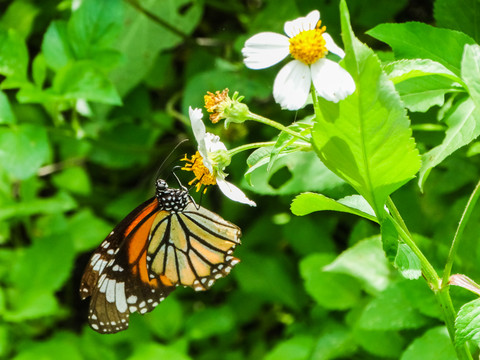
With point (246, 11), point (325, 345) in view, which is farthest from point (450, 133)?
point (246, 11)

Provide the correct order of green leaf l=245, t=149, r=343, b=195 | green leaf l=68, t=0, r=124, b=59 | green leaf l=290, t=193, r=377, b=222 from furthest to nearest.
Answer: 1. green leaf l=68, t=0, r=124, b=59
2. green leaf l=245, t=149, r=343, b=195
3. green leaf l=290, t=193, r=377, b=222

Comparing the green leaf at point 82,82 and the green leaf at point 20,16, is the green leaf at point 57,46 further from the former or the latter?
the green leaf at point 20,16

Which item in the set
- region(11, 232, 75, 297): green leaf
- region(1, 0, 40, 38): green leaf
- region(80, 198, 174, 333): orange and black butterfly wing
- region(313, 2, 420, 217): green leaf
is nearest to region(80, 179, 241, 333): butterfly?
region(80, 198, 174, 333): orange and black butterfly wing

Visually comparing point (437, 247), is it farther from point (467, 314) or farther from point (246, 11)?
point (246, 11)

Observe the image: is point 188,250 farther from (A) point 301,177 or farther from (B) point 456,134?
(B) point 456,134

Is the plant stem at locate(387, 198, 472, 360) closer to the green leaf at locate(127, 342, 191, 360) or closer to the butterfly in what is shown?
the butterfly

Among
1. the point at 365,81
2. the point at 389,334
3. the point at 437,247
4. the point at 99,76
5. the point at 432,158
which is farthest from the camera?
the point at 99,76
